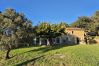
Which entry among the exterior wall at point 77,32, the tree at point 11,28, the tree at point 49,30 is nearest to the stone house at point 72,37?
the exterior wall at point 77,32

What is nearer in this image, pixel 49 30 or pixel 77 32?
pixel 49 30

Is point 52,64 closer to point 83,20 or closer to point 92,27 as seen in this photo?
point 92,27

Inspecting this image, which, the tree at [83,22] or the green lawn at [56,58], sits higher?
the tree at [83,22]

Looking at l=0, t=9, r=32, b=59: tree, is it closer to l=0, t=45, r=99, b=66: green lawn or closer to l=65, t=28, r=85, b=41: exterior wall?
l=0, t=45, r=99, b=66: green lawn

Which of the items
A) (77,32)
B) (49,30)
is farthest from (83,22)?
(49,30)

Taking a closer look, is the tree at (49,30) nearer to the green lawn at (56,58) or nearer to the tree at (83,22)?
the green lawn at (56,58)

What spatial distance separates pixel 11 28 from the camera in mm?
39844

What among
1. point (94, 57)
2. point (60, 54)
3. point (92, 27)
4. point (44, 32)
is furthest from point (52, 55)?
point (92, 27)

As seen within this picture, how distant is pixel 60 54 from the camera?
126 ft

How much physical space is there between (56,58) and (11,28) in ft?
30.7

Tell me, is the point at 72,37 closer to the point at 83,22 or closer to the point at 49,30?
the point at 49,30

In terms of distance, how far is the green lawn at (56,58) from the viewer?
3428 cm

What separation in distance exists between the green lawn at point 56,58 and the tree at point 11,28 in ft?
8.78

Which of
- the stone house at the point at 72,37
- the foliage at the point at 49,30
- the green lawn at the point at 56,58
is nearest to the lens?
the green lawn at the point at 56,58
